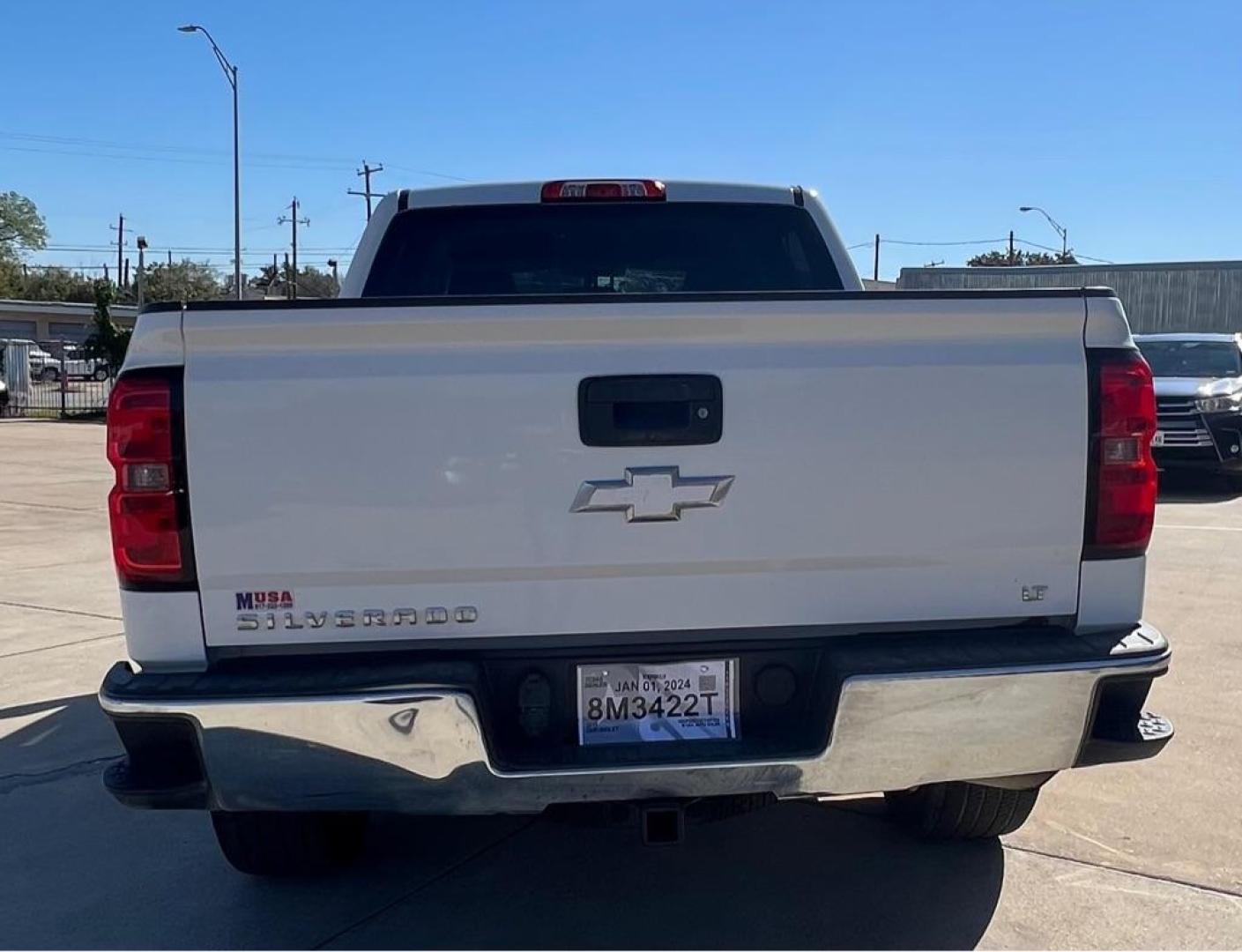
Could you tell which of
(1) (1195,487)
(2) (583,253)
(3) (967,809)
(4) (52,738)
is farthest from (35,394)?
(3) (967,809)

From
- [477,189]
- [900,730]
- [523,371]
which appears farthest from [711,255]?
[900,730]

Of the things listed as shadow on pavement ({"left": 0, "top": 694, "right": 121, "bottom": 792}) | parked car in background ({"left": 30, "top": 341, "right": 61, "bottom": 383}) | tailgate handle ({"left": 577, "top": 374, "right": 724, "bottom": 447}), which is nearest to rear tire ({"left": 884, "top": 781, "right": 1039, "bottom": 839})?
tailgate handle ({"left": 577, "top": 374, "right": 724, "bottom": 447})

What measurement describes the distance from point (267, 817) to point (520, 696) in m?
1.08

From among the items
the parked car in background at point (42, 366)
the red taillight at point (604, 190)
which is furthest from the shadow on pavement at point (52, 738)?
the parked car in background at point (42, 366)

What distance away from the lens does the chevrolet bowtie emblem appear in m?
2.84

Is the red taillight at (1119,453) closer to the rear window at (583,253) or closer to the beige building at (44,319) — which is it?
the rear window at (583,253)

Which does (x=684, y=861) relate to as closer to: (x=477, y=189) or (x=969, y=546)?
(x=969, y=546)

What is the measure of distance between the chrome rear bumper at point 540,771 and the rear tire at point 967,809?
791 millimetres

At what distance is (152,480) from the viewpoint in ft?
9.23

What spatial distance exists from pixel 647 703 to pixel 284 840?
4.48ft

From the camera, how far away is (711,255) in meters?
4.77

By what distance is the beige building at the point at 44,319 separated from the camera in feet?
253

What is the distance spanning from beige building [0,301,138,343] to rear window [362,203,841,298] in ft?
252

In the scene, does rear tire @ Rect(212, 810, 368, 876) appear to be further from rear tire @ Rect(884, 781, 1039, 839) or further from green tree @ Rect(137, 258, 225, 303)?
green tree @ Rect(137, 258, 225, 303)
